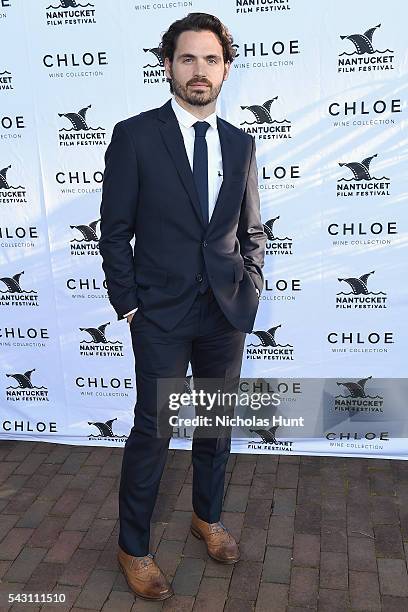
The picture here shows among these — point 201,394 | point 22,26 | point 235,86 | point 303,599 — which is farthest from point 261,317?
point 22,26

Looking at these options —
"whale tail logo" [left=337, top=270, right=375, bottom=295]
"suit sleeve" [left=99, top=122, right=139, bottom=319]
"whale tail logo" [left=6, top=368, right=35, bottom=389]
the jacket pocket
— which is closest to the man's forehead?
"suit sleeve" [left=99, top=122, right=139, bottom=319]

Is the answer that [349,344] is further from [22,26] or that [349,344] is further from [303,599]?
[22,26]

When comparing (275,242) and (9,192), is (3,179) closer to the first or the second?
(9,192)

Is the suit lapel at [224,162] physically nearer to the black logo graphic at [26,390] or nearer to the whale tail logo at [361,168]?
the whale tail logo at [361,168]

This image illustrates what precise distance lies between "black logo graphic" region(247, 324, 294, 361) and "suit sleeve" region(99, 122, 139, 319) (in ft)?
5.33

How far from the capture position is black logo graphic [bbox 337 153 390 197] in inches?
150

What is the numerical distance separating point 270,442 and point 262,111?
229 cm

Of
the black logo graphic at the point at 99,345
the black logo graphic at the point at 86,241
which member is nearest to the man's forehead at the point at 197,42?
the black logo graphic at the point at 86,241

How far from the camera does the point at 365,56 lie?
3.62 meters

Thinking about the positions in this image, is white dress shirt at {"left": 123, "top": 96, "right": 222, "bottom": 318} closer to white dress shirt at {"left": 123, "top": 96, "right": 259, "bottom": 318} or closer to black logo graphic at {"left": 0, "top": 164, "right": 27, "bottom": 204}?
white dress shirt at {"left": 123, "top": 96, "right": 259, "bottom": 318}

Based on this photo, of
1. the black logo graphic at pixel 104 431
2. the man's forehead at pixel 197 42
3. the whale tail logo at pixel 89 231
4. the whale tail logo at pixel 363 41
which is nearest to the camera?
the man's forehead at pixel 197 42

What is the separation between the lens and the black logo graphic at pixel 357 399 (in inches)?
167

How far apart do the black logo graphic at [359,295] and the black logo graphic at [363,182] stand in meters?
0.53

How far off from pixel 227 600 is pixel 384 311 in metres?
2.12
